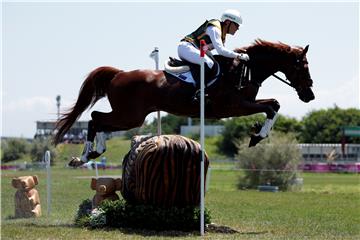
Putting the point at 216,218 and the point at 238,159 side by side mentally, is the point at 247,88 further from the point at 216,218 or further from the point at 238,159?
the point at 238,159

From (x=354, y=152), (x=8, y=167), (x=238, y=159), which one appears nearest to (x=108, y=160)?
(x=8, y=167)

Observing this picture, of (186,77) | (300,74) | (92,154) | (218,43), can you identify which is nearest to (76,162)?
(92,154)

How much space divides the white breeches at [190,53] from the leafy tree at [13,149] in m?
55.0

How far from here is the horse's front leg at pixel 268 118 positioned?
8.95 m

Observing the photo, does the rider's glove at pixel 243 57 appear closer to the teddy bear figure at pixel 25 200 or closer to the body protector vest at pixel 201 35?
the body protector vest at pixel 201 35

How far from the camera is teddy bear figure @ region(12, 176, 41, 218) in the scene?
12.6m

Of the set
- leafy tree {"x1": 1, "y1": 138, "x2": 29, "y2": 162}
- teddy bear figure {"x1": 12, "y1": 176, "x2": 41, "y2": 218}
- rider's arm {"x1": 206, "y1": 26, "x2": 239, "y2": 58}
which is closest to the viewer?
rider's arm {"x1": 206, "y1": 26, "x2": 239, "y2": 58}

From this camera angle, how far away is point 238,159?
87.0 ft

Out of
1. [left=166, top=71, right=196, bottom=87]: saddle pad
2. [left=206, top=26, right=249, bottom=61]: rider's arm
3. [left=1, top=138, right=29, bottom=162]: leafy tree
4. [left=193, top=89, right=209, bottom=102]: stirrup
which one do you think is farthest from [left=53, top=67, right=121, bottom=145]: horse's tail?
[left=1, top=138, right=29, bottom=162]: leafy tree

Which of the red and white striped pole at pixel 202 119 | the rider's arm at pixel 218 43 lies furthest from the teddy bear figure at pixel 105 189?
the rider's arm at pixel 218 43

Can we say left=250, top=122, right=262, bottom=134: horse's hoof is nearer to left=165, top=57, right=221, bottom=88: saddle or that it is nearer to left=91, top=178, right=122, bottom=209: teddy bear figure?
left=165, top=57, right=221, bottom=88: saddle

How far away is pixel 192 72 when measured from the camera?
8992 millimetres

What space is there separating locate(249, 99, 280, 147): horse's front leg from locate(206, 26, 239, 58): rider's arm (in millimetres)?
832

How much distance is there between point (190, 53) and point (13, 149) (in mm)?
56143
